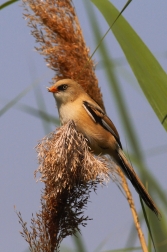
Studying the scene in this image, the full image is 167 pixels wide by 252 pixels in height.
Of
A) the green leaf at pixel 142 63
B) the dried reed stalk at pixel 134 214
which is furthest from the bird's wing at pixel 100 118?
the green leaf at pixel 142 63

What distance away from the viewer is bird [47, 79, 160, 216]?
9.15 ft

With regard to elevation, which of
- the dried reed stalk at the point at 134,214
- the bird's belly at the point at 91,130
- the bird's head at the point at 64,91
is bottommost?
the dried reed stalk at the point at 134,214

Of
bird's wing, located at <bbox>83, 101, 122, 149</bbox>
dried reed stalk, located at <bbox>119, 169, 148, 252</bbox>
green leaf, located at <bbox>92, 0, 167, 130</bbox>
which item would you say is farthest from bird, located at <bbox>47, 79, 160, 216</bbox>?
green leaf, located at <bbox>92, 0, 167, 130</bbox>

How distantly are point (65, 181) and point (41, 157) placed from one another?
0.17 m

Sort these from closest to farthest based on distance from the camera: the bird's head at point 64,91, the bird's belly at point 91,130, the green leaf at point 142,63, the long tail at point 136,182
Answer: the green leaf at point 142,63
the long tail at point 136,182
the bird's head at point 64,91
the bird's belly at point 91,130

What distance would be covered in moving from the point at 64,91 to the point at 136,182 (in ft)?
2.33

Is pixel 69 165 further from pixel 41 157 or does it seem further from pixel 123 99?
pixel 123 99

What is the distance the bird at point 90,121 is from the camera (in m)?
2.79

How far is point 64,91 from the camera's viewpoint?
9.37 feet

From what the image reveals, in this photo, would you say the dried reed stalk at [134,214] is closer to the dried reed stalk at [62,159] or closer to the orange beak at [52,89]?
the dried reed stalk at [62,159]

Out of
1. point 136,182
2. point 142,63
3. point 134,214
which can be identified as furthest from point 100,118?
point 142,63

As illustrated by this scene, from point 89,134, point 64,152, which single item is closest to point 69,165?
point 64,152

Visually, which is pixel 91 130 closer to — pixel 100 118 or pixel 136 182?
pixel 100 118

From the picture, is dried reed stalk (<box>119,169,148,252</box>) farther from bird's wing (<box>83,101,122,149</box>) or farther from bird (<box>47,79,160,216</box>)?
bird's wing (<box>83,101,122,149</box>)
